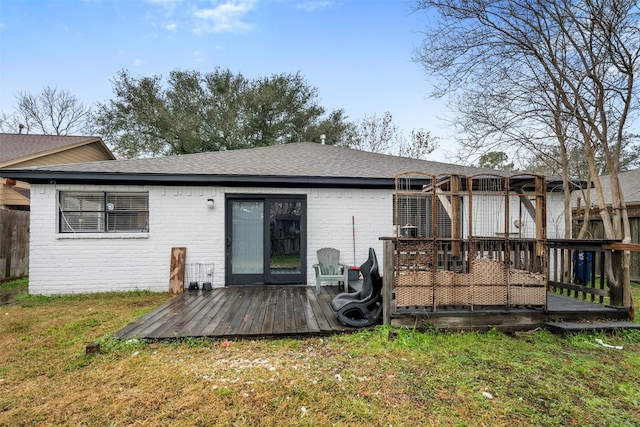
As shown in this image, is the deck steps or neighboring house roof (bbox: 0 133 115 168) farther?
neighboring house roof (bbox: 0 133 115 168)

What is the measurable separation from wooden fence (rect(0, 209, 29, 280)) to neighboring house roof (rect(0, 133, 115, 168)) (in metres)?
4.55

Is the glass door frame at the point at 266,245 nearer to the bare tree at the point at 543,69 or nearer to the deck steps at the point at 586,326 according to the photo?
the bare tree at the point at 543,69

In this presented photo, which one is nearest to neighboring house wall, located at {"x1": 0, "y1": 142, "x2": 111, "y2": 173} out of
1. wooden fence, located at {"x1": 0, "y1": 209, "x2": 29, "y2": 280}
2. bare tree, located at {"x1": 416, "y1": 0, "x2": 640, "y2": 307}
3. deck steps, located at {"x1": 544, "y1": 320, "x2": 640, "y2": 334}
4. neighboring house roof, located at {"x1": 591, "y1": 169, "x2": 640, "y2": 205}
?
wooden fence, located at {"x1": 0, "y1": 209, "x2": 29, "y2": 280}

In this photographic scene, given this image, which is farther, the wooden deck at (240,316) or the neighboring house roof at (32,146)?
the neighboring house roof at (32,146)

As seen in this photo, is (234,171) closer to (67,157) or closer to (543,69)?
(543,69)

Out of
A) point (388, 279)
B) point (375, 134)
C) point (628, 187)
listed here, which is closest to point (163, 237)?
point (388, 279)

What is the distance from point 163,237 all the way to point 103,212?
133 centimetres

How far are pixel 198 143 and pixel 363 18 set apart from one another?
1014cm

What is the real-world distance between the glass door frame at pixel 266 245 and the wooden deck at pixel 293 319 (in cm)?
143

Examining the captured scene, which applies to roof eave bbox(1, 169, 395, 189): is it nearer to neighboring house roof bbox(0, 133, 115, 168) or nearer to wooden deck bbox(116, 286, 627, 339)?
wooden deck bbox(116, 286, 627, 339)

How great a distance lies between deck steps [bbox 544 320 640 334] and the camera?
362cm

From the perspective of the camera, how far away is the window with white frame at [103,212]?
603 centimetres

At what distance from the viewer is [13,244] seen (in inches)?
294

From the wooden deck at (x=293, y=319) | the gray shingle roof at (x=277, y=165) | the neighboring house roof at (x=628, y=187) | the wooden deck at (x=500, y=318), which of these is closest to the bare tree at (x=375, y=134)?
the gray shingle roof at (x=277, y=165)
